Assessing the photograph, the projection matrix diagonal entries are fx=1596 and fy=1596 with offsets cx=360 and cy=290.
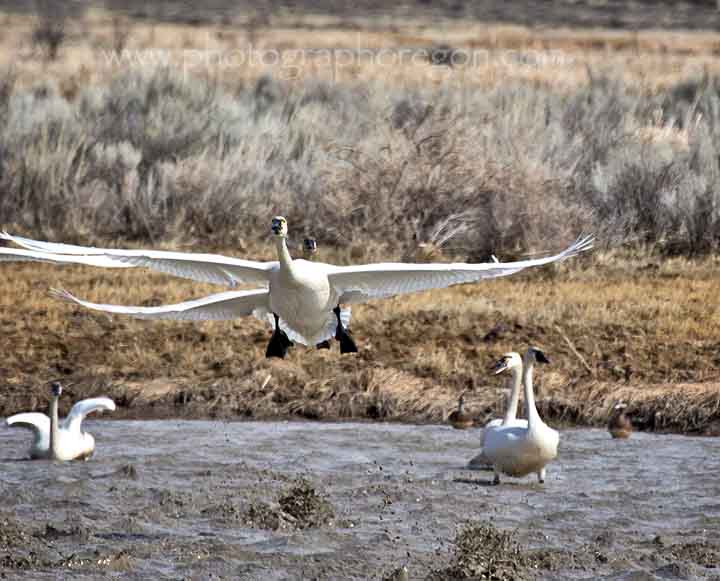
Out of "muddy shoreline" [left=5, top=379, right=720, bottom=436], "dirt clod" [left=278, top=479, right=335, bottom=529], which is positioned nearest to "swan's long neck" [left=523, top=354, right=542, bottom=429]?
"muddy shoreline" [left=5, top=379, right=720, bottom=436]

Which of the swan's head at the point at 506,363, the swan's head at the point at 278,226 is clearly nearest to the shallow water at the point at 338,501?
the swan's head at the point at 506,363

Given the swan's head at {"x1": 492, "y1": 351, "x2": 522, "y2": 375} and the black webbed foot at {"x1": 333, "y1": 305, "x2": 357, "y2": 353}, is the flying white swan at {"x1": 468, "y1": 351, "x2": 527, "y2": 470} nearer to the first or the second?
the swan's head at {"x1": 492, "y1": 351, "x2": 522, "y2": 375}

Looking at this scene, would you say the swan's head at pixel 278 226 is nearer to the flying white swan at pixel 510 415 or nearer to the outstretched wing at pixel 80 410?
the flying white swan at pixel 510 415

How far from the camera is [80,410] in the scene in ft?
40.2

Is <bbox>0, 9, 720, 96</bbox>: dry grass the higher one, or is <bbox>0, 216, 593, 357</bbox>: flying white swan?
<bbox>0, 216, 593, 357</bbox>: flying white swan

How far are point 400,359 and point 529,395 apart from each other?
245 centimetres

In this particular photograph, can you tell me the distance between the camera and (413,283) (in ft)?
33.6

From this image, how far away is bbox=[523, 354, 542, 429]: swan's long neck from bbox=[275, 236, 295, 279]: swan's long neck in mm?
2450

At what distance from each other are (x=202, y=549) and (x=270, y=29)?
2260 inches

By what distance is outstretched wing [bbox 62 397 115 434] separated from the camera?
12078 millimetres

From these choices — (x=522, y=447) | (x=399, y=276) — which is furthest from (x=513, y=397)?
(x=399, y=276)

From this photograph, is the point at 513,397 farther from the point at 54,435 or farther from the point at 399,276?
the point at 54,435

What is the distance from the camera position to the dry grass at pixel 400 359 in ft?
44.7

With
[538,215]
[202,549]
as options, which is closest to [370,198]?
[538,215]
